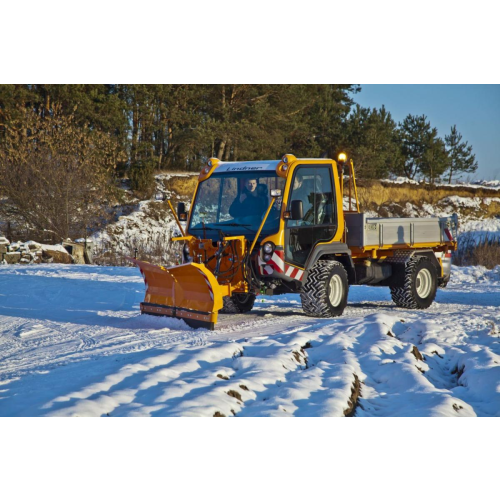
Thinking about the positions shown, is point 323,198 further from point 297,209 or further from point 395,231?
point 395,231

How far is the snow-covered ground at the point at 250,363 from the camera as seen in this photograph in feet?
18.6

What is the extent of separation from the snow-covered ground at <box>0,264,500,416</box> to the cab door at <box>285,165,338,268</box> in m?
1.05

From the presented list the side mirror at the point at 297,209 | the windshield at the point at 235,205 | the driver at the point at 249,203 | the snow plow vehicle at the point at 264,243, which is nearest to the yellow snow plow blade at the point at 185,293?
the snow plow vehicle at the point at 264,243

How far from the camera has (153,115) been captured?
3088cm

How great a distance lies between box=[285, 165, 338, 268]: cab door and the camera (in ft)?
32.4

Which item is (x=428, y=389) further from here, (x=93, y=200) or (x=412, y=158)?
(x=412, y=158)

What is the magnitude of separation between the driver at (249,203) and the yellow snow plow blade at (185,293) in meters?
1.28

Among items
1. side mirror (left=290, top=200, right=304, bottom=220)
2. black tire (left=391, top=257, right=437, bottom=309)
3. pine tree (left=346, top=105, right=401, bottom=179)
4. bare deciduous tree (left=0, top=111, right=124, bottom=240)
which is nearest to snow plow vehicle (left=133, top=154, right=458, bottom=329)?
side mirror (left=290, top=200, right=304, bottom=220)

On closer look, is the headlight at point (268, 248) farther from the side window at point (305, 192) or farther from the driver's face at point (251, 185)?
the driver's face at point (251, 185)

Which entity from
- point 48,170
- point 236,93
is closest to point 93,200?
point 48,170

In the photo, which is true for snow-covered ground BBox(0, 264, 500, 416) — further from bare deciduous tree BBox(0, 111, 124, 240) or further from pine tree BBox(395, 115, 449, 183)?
pine tree BBox(395, 115, 449, 183)

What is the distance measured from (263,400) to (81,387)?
5.15 feet

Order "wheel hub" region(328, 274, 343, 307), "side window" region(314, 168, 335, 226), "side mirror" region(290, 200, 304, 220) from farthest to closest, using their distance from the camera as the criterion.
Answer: "wheel hub" region(328, 274, 343, 307) < "side window" region(314, 168, 335, 226) < "side mirror" region(290, 200, 304, 220)

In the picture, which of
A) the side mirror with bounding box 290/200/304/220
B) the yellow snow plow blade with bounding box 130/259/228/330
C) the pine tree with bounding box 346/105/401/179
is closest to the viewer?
the yellow snow plow blade with bounding box 130/259/228/330
